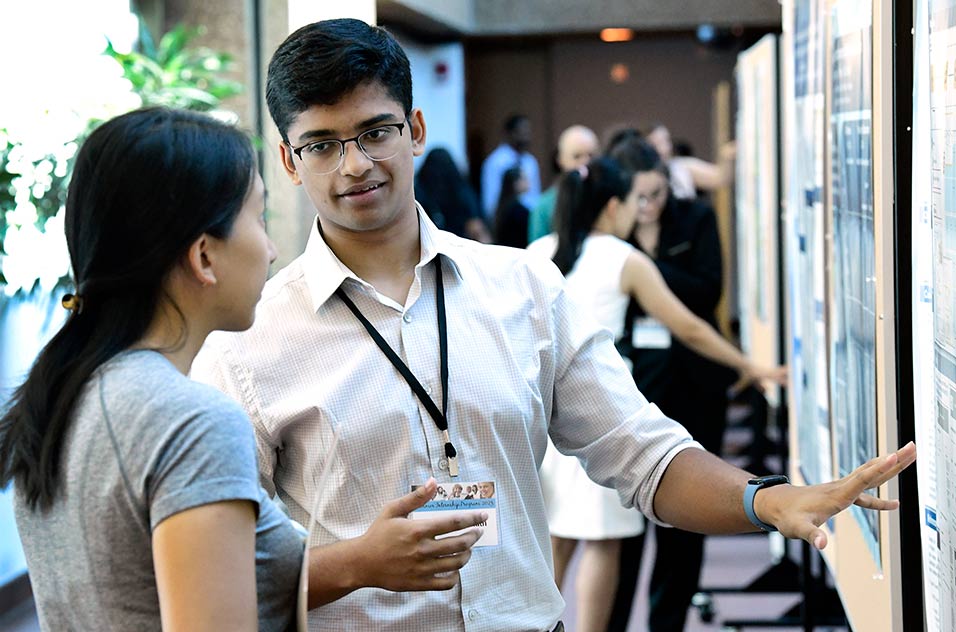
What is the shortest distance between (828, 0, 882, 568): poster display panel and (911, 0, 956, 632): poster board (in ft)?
0.57

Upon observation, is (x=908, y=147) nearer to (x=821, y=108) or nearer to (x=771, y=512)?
(x=771, y=512)

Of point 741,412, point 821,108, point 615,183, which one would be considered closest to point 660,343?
point 615,183

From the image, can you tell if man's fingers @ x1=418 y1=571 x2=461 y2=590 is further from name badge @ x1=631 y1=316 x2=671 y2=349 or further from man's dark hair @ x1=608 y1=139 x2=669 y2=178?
man's dark hair @ x1=608 y1=139 x2=669 y2=178

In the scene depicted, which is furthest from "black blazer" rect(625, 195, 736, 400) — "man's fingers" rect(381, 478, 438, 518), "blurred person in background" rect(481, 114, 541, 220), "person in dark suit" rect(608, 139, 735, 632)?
"blurred person in background" rect(481, 114, 541, 220)

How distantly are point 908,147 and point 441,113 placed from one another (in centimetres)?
1034

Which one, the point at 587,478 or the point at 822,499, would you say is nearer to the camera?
the point at 822,499

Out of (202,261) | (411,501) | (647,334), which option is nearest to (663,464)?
(411,501)

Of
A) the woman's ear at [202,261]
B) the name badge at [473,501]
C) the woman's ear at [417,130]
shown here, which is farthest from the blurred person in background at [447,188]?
the woman's ear at [202,261]

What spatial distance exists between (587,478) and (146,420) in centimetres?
276

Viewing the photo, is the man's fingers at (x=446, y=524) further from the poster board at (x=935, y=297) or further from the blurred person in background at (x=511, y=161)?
the blurred person in background at (x=511, y=161)

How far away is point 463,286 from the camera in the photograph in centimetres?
195

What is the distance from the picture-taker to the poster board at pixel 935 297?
1.41 metres

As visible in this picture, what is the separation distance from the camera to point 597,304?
4.11 metres

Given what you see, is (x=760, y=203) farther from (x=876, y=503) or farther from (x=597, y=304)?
(x=876, y=503)
